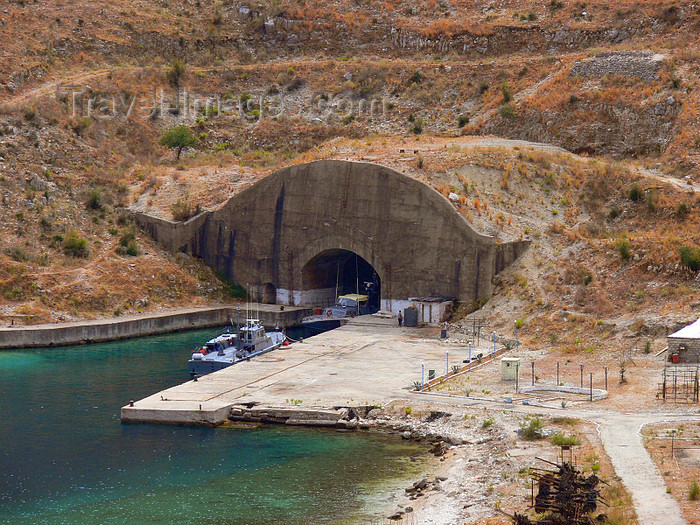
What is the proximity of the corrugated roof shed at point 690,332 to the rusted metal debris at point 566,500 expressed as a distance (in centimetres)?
1609

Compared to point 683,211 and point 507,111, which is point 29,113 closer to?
point 507,111

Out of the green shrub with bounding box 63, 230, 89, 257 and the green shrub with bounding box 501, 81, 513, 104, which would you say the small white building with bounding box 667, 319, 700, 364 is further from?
the green shrub with bounding box 501, 81, 513, 104

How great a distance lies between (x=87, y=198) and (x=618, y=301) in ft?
108

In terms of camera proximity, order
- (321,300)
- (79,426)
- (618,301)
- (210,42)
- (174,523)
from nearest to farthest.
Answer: (174,523), (79,426), (618,301), (321,300), (210,42)

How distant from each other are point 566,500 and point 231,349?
24.5 meters

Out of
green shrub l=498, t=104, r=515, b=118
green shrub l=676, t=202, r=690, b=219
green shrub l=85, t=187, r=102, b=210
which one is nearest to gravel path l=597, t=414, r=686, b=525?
green shrub l=676, t=202, r=690, b=219

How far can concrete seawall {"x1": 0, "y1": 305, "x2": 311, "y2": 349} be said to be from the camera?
178 ft

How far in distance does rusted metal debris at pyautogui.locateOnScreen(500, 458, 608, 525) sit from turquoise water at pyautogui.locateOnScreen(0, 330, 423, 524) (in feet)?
16.1

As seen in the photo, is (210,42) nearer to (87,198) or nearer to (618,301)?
(87,198)

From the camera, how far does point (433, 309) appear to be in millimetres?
54844

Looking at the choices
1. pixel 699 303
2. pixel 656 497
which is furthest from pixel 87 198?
pixel 656 497

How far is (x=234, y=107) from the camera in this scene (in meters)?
86.6

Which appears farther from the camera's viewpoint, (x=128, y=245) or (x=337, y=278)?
(x=337, y=278)

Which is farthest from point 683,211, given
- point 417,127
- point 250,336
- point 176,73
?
point 176,73
